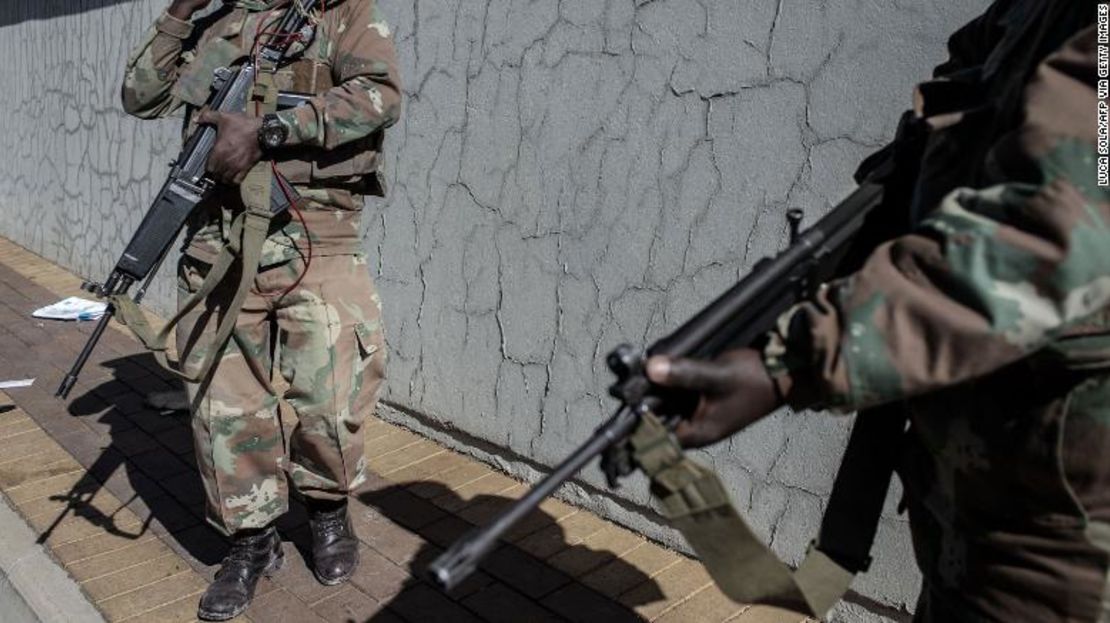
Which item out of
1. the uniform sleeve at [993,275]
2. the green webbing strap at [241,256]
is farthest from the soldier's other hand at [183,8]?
the uniform sleeve at [993,275]

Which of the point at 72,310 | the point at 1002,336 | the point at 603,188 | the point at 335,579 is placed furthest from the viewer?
the point at 72,310

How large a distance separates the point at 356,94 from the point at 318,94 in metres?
0.16

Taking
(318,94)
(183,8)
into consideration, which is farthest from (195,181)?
(183,8)

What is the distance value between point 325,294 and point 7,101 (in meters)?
6.70

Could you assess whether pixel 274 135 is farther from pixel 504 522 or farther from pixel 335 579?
pixel 504 522

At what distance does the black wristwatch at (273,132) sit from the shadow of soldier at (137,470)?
137 cm

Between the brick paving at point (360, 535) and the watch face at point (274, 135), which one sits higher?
the watch face at point (274, 135)

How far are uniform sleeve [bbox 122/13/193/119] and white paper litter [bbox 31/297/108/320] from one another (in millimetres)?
3217

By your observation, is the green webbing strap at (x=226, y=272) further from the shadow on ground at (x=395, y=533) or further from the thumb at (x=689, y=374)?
the thumb at (x=689, y=374)

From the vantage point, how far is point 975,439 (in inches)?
54.9

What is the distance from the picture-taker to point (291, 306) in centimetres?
287

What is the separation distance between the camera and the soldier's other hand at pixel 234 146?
2.70 m

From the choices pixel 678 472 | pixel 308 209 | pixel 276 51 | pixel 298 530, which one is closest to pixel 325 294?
pixel 308 209

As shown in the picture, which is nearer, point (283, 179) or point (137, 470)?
point (283, 179)
